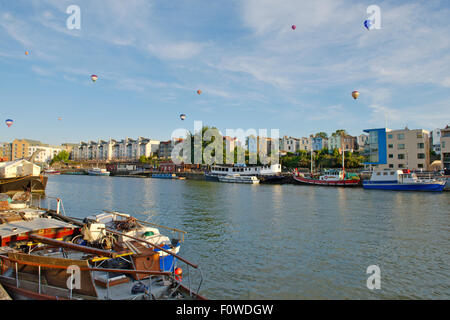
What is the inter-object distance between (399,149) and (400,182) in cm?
1826

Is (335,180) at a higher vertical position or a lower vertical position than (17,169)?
lower

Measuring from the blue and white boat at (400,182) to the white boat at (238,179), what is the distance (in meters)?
29.3

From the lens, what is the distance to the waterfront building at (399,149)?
65750mm

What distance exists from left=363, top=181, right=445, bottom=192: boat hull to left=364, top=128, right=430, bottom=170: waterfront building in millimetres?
16832

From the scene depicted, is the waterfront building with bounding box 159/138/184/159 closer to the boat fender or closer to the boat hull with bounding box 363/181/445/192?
the boat hull with bounding box 363/181/445/192

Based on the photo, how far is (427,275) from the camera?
1143 centimetres

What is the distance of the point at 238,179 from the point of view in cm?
8088

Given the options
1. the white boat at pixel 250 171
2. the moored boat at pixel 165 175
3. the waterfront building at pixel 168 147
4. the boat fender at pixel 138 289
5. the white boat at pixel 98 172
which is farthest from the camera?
the waterfront building at pixel 168 147

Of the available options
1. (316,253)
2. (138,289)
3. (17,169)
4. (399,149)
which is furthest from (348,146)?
(138,289)

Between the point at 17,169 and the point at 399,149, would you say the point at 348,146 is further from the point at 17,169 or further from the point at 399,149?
the point at 17,169

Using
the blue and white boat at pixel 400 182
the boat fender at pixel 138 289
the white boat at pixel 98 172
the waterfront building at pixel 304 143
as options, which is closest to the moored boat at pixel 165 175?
the white boat at pixel 98 172

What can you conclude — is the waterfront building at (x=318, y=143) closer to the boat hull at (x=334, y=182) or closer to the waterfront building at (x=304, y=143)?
the waterfront building at (x=304, y=143)

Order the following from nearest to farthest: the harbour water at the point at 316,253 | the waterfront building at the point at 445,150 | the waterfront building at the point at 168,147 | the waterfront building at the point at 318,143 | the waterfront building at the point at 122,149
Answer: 1. the harbour water at the point at 316,253
2. the waterfront building at the point at 445,150
3. the waterfront building at the point at 318,143
4. the waterfront building at the point at 168,147
5. the waterfront building at the point at 122,149
